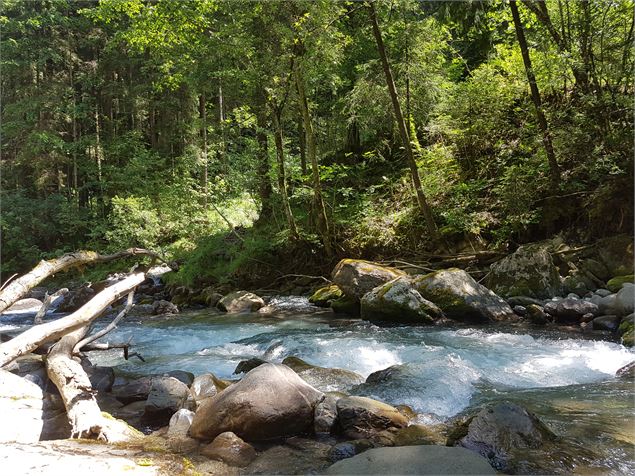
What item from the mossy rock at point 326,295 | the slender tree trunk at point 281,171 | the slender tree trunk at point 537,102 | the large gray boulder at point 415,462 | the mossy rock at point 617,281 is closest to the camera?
the large gray boulder at point 415,462

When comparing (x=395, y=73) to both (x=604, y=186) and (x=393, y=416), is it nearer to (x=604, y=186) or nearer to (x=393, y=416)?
(x=604, y=186)

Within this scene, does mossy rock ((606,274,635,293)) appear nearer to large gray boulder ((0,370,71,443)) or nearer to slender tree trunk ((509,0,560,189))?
slender tree trunk ((509,0,560,189))

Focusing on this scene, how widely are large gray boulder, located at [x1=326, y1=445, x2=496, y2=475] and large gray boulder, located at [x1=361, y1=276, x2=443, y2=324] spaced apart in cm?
558

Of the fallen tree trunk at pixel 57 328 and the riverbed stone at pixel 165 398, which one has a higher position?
the fallen tree trunk at pixel 57 328

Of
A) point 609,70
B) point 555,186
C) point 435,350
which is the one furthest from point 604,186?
point 435,350

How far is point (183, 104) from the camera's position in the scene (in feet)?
79.5

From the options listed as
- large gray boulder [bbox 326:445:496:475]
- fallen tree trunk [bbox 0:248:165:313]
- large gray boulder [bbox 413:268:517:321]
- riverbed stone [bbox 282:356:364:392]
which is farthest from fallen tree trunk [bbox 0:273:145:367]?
large gray boulder [bbox 413:268:517:321]

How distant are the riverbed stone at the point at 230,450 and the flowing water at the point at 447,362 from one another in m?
1.62

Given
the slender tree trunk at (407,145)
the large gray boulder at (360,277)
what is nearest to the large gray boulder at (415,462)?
the large gray boulder at (360,277)

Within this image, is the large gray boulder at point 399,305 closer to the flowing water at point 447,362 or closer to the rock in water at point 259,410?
the flowing water at point 447,362

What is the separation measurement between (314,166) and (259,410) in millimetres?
9070

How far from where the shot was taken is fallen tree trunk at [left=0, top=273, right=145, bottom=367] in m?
4.18

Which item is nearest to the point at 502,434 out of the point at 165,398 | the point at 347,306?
the point at 165,398

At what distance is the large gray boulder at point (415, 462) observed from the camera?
2891 millimetres
